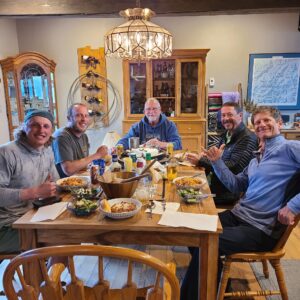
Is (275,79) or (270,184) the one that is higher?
(275,79)

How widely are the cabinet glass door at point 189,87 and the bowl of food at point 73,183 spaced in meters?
3.01

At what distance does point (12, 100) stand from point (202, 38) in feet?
10.2

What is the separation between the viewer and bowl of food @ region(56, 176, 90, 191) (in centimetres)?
175

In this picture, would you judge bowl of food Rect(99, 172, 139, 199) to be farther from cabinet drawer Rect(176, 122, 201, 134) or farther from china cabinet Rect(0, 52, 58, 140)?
china cabinet Rect(0, 52, 58, 140)

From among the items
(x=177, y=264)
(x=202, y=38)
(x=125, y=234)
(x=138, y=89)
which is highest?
(x=202, y=38)

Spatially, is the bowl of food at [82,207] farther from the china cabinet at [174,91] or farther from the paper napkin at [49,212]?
the china cabinet at [174,91]

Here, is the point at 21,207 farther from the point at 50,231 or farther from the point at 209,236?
the point at 209,236

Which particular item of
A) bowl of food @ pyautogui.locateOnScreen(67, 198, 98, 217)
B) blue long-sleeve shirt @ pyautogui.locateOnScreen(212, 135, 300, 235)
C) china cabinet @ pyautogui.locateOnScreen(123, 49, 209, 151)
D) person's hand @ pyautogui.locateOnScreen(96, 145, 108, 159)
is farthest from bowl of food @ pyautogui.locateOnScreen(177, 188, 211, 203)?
china cabinet @ pyautogui.locateOnScreen(123, 49, 209, 151)

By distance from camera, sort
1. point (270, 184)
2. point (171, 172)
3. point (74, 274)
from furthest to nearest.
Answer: point (171, 172) → point (270, 184) → point (74, 274)

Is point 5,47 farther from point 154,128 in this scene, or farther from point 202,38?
point 202,38

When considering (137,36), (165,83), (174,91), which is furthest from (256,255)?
(165,83)

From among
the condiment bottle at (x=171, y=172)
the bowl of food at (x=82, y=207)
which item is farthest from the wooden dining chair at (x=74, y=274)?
the condiment bottle at (x=171, y=172)

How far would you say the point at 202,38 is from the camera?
15.3 ft

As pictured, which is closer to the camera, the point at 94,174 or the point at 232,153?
the point at 94,174
